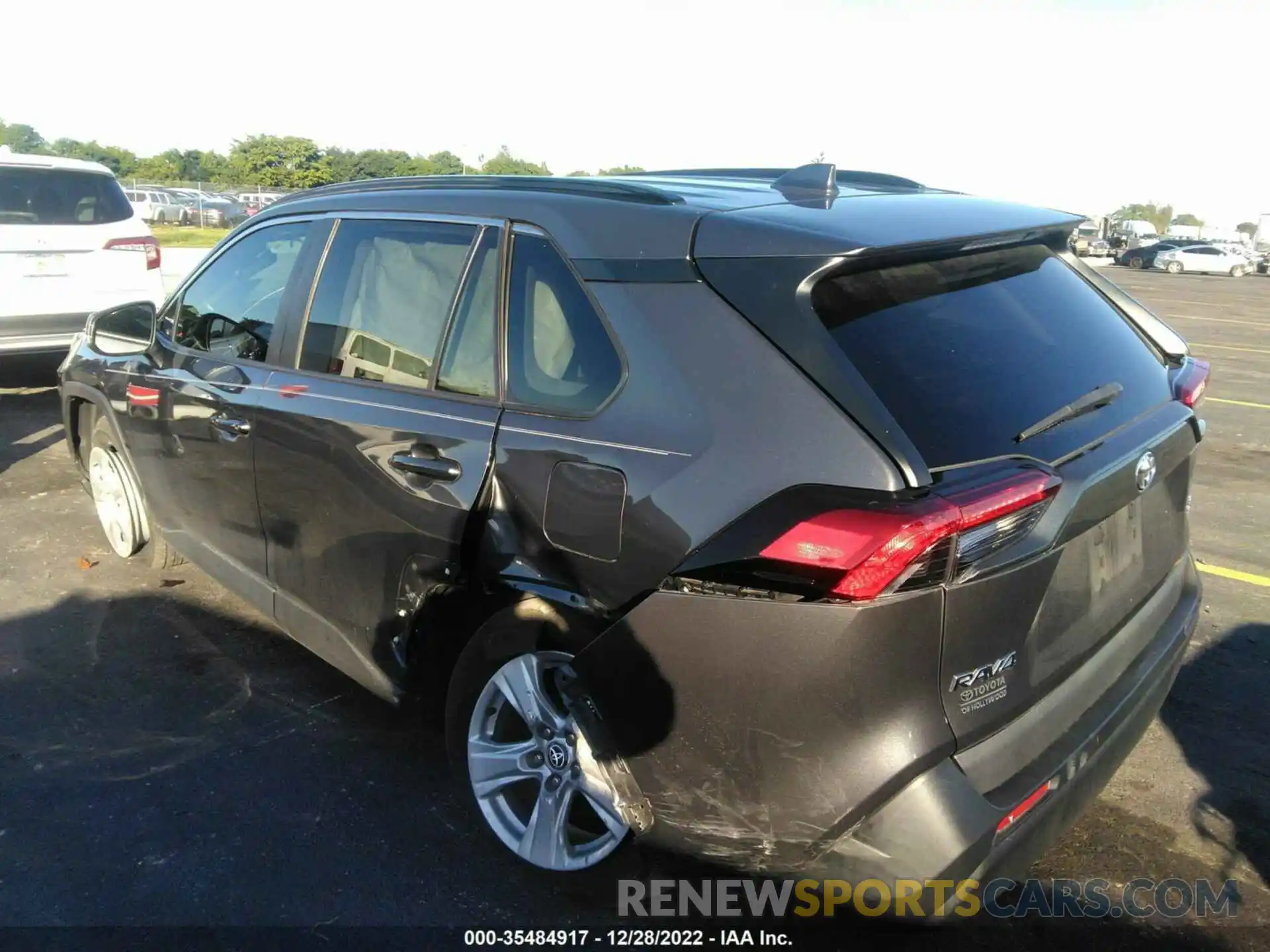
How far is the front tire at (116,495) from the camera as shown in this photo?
4863 millimetres

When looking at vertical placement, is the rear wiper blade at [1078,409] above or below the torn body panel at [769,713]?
above

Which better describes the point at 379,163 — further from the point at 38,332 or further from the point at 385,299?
the point at 385,299

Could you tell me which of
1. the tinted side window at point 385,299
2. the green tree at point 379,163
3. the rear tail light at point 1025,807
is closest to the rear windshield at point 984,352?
the rear tail light at point 1025,807

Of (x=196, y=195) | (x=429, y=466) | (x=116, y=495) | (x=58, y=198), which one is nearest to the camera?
(x=429, y=466)

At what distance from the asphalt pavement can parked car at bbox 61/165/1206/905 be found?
339 millimetres

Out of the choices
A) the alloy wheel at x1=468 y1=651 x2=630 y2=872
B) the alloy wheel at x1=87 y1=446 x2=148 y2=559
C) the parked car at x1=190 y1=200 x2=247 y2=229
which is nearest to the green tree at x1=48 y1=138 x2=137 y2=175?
the parked car at x1=190 y1=200 x2=247 y2=229

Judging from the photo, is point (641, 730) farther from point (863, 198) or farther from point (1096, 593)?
point (863, 198)

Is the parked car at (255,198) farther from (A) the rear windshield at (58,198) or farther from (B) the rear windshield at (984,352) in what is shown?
(B) the rear windshield at (984,352)

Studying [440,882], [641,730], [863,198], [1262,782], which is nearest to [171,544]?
[440,882]

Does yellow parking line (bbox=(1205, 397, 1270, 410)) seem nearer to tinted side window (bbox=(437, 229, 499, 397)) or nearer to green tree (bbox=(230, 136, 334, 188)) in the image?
tinted side window (bbox=(437, 229, 499, 397))

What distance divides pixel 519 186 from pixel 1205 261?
4806cm

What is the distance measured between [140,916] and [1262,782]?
3480 mm

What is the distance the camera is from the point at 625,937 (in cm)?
264

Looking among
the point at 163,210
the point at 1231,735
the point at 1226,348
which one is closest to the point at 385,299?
the point at 1231,735
